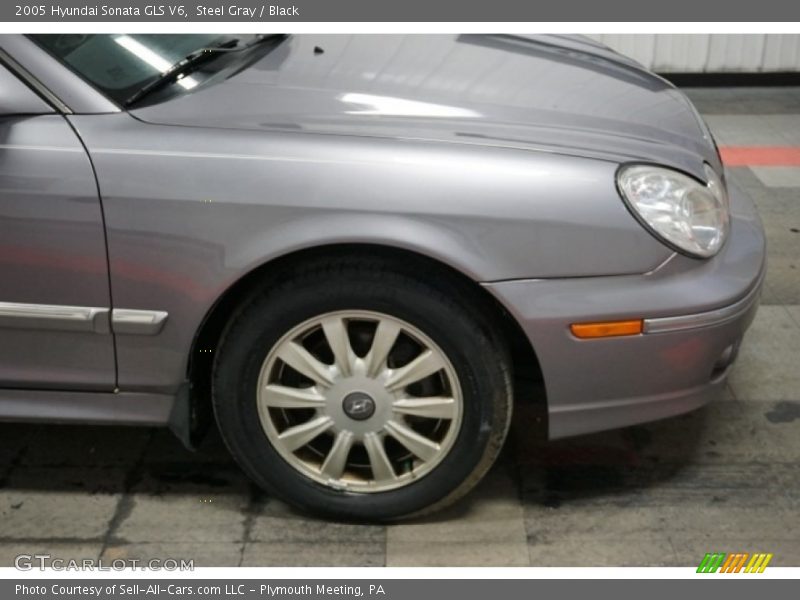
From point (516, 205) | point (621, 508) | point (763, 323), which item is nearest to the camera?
point (516, 205)

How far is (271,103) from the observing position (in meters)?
2.40

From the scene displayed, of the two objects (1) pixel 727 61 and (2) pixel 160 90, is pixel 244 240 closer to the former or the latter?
(2) pixel 160 90

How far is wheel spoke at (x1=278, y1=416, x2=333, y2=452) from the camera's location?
2426 mm

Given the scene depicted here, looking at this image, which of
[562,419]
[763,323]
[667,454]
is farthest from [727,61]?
[562,419]

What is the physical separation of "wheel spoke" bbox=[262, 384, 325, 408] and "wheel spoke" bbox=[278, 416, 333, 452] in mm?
48

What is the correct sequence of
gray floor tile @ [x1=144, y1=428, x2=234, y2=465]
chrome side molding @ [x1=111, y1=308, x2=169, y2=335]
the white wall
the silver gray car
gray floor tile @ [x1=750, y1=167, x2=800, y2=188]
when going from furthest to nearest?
the white wall
gray floor tile @ [x1=750, y1=167, x2=800, y2=188]
gray floor tile @ [x1=144, y1=428, x2=234, y2=465]
chrome side molding @ [x1=111, y1=308, x2=169, y2=335]
the silver gray car

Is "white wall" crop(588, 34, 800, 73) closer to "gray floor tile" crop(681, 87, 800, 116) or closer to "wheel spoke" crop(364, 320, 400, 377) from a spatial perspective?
"gray floor tile" crop(681, 87, 800, 116)

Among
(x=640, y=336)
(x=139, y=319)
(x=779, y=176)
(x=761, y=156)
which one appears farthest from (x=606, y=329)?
(x=761, y=156)

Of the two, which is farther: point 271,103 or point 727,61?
point 727,61

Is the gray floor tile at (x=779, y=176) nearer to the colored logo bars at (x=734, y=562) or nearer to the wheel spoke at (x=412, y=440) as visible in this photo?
the colored logo bars at (x=734, y=562)

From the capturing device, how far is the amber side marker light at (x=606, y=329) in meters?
2.27

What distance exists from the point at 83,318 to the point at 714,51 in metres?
5.62

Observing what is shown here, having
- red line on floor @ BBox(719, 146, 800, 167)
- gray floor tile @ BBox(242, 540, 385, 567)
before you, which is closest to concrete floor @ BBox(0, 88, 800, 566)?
gray floor tile @ BBox(242, 540, 385, 567)

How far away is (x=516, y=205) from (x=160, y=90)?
3.02 feet
